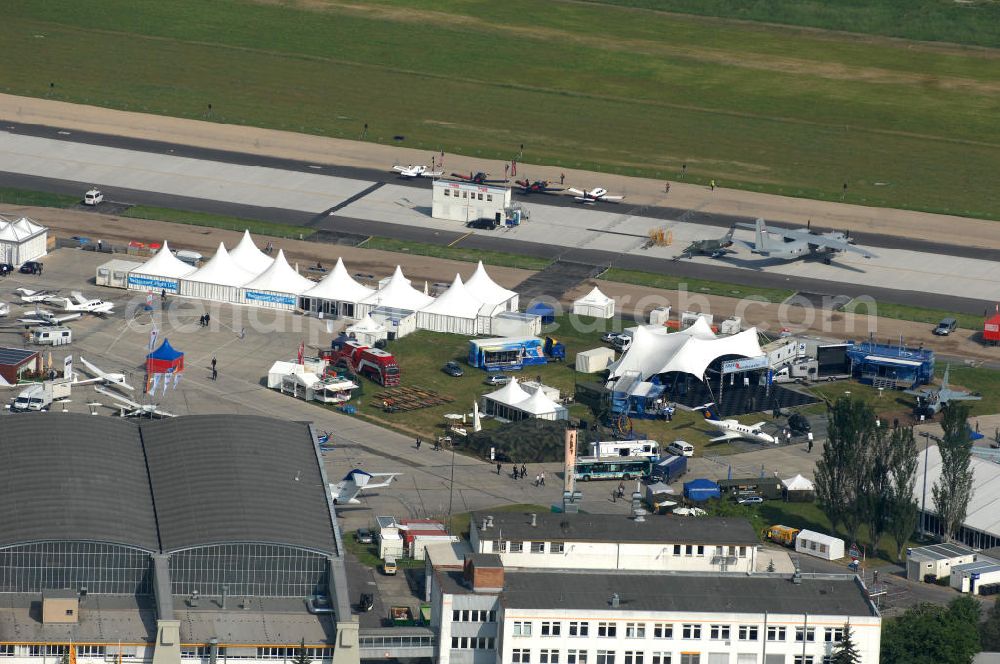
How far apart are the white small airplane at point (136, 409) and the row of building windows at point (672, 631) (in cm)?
5487

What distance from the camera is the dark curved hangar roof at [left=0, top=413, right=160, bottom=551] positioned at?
12325 cm

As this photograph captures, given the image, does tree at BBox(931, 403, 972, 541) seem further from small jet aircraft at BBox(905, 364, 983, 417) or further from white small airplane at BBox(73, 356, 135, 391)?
white small airplane at BBox(73, 356, 135, 391)

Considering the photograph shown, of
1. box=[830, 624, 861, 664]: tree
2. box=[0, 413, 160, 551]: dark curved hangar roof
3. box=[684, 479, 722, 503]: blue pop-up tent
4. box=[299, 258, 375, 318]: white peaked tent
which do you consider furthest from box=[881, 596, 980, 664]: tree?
box=[299, 258, 375, 318]: white peaked tent

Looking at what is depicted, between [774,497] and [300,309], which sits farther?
[300,309]

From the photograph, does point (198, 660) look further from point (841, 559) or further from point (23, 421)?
point (841, 559)

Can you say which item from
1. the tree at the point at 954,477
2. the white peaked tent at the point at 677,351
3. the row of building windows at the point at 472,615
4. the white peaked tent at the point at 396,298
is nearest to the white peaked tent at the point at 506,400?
the white peaked tent at the point at 677,351

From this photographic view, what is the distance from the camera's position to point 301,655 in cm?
11731

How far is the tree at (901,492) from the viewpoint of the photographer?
470 feet

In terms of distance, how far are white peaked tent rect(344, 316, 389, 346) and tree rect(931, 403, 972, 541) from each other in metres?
59.3

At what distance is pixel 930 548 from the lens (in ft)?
471

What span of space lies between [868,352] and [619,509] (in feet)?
144

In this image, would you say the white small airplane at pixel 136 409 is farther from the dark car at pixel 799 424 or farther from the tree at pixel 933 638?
the tree at pixel 933 638

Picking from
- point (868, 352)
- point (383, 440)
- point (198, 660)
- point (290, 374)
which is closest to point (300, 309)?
point (290, 374)

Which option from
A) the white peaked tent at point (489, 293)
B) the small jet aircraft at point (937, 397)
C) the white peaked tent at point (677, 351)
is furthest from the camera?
the white peaked tent at point (489, 293)
